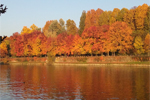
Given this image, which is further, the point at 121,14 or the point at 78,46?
the point at 121,14

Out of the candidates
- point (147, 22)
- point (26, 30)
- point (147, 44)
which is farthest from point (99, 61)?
point (26, 30)

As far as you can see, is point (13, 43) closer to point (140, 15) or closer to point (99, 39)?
point (99, 39)

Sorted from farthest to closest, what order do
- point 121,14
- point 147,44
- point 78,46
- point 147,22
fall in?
point 121,14, point 78,46, point 147,22, point 147,44

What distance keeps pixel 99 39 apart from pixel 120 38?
6963 mm

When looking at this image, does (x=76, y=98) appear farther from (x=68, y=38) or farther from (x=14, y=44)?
(x=14, y=44)

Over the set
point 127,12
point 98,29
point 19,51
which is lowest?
point 19,51

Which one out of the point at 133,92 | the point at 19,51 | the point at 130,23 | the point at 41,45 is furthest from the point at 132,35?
the point at 133,92

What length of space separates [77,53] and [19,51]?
25.9 metres

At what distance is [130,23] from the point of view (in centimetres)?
7919

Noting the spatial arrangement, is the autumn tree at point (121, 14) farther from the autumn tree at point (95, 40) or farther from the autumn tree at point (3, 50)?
the autumn tree at point (3, 50)

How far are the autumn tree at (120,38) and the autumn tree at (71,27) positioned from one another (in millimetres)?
34899

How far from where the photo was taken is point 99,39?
72250 mm

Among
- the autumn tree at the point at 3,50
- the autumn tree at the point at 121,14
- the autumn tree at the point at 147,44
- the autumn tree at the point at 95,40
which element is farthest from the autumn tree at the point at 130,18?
the autumn tree at the point at 3,50

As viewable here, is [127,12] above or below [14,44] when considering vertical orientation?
above
